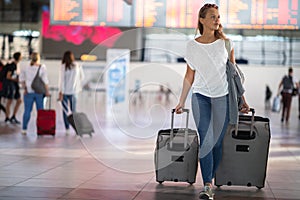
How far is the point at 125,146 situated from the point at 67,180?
3.77 meters

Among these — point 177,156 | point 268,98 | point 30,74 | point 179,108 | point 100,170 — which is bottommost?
point 268,98

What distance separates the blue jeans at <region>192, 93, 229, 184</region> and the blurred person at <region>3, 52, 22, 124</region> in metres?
8.81

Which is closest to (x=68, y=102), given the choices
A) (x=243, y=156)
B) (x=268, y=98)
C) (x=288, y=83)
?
(x=243, y=156)

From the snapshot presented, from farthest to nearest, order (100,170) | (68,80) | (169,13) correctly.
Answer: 1. (169,13)
2. (68,80)
3. (100,170)

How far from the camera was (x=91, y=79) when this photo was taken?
28688 mm

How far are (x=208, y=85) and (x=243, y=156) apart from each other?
91 cm

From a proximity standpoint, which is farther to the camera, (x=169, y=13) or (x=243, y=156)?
(x=169, y=13)

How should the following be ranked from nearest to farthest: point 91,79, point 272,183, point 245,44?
1. point 272,183
2. point 91,79
3. point 245,44

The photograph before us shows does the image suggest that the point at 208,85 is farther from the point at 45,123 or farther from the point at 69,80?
the point at 69,80

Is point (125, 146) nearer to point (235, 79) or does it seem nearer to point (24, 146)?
point (24, 146)

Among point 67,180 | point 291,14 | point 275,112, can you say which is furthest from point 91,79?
point 67,180

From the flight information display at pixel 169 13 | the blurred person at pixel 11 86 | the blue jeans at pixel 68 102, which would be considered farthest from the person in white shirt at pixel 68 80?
the blurred person at pixel 11 86

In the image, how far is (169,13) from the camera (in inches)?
549

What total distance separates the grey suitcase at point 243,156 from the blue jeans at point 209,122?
0.37 metres
